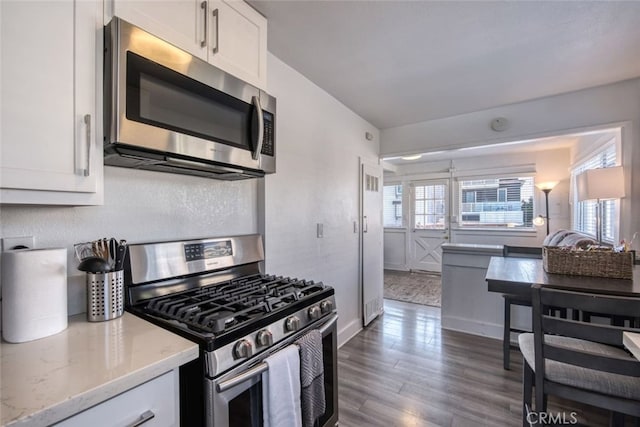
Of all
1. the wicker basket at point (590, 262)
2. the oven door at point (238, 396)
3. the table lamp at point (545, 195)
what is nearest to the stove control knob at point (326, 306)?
the oven door at point (238, 396)

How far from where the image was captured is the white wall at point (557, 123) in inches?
93.6

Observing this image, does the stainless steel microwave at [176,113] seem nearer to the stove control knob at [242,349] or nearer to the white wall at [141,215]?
the white wall at [141,215]

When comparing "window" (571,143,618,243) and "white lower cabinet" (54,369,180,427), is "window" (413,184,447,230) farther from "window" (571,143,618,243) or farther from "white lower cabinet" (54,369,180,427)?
"white lower cabinet" (54,369,180,427)

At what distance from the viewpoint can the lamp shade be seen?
2.29 m

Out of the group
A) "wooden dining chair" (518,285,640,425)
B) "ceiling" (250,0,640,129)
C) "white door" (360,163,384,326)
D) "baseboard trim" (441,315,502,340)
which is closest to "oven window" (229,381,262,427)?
"wooden dining chair" (518,285,640,425)

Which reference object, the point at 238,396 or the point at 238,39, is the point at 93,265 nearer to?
the point at 238,396

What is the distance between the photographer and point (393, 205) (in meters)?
6.70

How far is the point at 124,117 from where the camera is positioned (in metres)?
0.96

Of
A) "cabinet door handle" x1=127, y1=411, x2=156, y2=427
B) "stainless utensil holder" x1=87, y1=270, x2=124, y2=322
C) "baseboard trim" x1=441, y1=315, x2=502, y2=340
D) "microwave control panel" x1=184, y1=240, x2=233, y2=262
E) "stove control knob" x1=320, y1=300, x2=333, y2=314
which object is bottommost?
"baseboard trim" x1=441, y1=315, x2=502, y2=340

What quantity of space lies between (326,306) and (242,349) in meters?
0.55

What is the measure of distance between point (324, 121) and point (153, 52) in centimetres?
168

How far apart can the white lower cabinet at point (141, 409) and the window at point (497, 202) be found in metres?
6.06

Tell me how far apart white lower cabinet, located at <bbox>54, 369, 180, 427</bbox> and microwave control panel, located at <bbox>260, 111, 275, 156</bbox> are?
3.51 feet

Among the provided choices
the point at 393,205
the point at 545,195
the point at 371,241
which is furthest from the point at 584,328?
the point at 393,205
